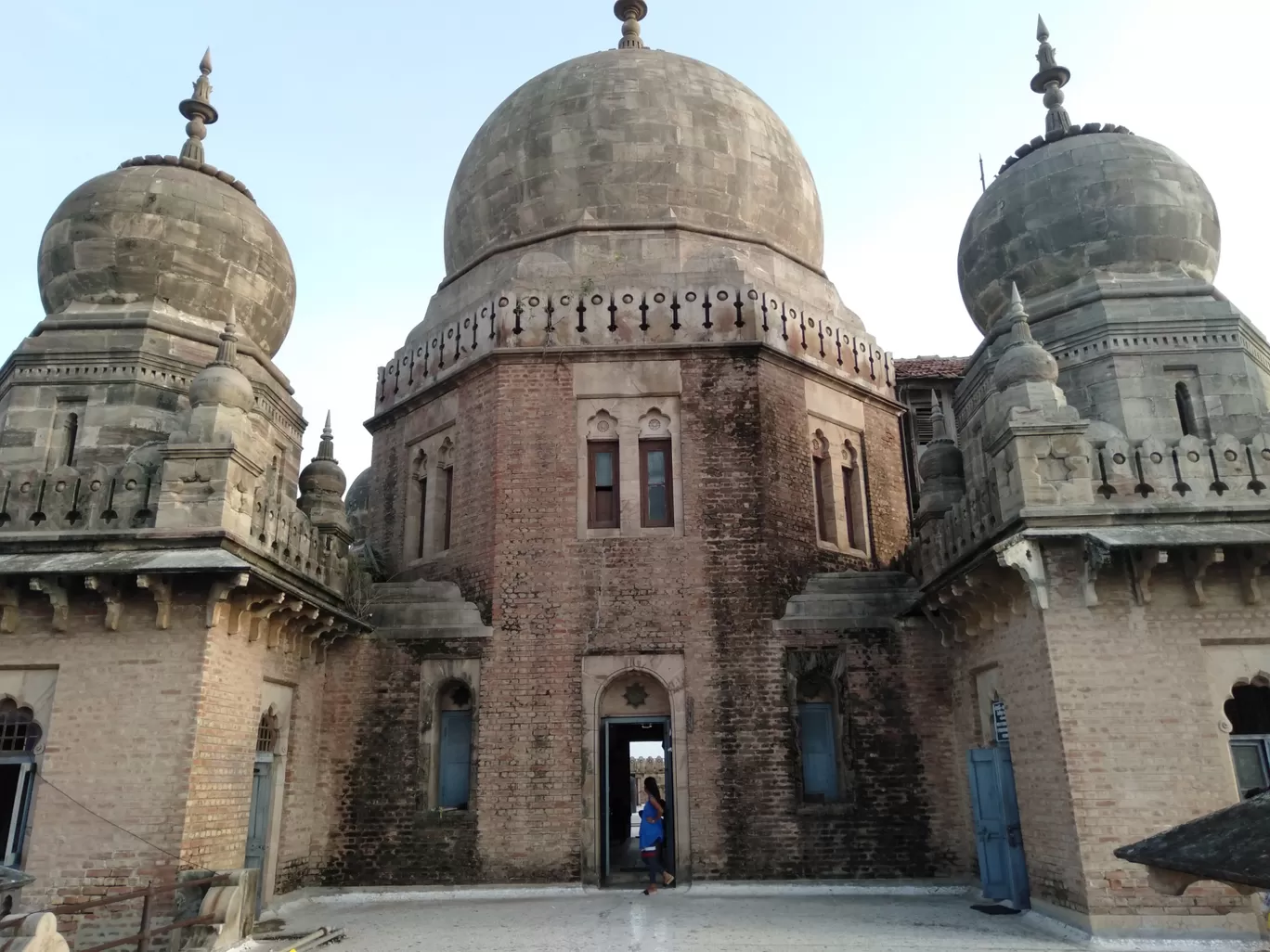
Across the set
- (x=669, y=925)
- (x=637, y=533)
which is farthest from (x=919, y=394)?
(x=669, y=925)

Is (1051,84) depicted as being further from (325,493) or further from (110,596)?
(110,596)

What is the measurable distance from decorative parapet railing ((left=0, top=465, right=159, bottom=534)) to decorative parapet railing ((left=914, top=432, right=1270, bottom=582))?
386 inches

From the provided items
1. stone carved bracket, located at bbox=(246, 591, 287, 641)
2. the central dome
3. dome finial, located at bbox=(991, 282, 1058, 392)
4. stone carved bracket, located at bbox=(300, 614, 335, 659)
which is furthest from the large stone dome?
stone carved bracket, located at bbox=(246, 591, 287, 641)

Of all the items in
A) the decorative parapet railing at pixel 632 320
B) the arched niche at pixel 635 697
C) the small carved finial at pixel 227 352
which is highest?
the decorative parapet railing at pixel 632 320

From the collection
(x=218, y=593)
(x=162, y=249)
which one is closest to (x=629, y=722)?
(x=218, y=593)

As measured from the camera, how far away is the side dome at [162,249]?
15.5 metres

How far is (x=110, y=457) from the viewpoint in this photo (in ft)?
46.8

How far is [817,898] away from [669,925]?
8.38ft

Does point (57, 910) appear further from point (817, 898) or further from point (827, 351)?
point (827, 351)

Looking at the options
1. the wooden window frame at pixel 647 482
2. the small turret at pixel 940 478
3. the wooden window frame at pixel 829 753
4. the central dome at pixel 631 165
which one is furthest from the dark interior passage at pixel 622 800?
the central dome at pixel 631 165

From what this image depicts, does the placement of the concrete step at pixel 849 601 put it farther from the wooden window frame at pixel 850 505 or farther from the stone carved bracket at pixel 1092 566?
the stone carved bracket at pixel 1092 566

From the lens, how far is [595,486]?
1460 cm

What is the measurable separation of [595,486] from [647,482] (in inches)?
30.6

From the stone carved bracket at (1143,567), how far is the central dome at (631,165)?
29.3 feet
